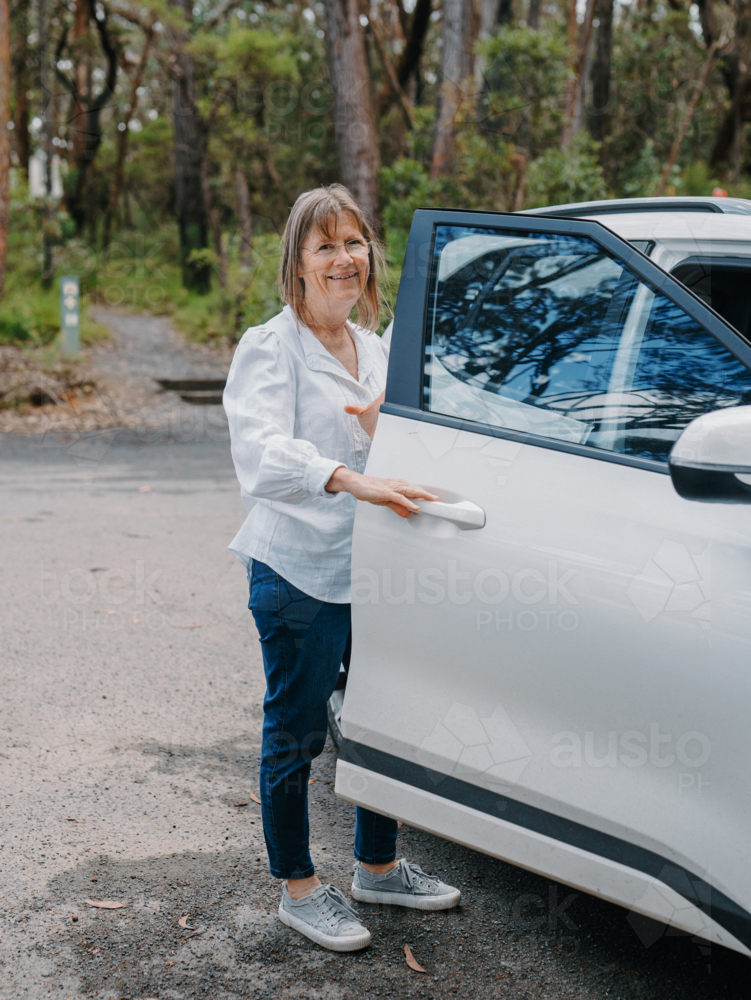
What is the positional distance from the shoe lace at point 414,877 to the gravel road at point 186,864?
85 millimetres

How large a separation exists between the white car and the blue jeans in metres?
0.10

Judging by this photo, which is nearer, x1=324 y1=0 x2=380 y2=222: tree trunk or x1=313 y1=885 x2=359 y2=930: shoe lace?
x1=313 y1=885 x2=359 y2=930: shoe lace

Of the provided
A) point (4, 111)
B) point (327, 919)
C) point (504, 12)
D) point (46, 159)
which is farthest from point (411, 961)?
point (504, 12)

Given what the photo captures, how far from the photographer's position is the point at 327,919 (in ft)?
8.23

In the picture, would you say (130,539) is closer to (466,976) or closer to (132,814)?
(132,814)

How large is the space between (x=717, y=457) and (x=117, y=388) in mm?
12497

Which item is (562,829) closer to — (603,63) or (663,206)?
(663,206)

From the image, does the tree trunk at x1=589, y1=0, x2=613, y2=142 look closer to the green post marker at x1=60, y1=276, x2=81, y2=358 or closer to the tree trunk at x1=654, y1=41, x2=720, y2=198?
the tree trunk at x1=654, y1=41, x2=720, y2=198

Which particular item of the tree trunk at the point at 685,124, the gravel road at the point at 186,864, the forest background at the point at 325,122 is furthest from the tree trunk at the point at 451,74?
the gravel road at the point at 186,864

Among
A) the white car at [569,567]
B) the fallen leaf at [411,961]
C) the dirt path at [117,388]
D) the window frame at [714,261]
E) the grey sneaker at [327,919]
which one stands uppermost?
Result: the window frame at [714,261]

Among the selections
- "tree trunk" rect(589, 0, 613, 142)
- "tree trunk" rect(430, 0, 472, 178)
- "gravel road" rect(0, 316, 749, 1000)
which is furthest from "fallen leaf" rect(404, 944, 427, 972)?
"tree trunk" rect(589, 0, 613, 142)

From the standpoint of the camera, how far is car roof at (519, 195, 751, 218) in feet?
8.05

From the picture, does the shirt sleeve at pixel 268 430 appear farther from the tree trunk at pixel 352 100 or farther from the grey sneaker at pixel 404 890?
the tree trunk at pixel 352 100

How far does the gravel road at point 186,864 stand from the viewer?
2.38 meters
